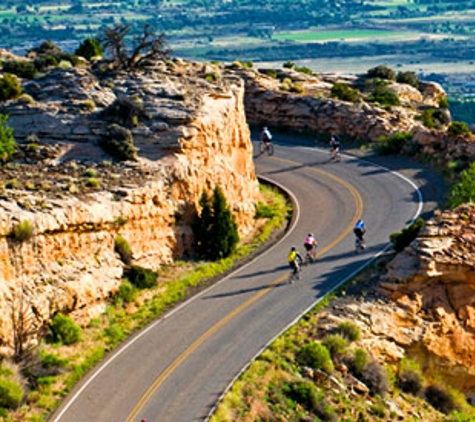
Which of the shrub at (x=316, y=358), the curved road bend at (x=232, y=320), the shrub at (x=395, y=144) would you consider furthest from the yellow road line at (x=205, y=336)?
the shrub at (x=395, y=144)

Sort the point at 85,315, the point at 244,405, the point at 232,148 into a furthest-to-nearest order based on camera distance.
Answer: the point at 232,148 → the point at 85,315 → the point at 244,405

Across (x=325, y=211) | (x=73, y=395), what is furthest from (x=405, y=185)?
(x=73, y=395)

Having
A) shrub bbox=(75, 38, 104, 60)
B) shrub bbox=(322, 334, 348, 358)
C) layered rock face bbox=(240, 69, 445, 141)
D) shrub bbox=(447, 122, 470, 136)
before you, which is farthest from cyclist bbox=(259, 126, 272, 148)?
shrub bbox=(322, 334, 348, 358)

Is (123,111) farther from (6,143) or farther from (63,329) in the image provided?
(63,329)

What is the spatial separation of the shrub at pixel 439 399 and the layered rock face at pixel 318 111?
83.9 ft

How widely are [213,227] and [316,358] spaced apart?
36.3 feet

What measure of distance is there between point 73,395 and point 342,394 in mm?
9277

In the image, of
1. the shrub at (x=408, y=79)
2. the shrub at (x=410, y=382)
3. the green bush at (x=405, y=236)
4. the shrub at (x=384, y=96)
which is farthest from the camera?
the shrub at (x=408, y=79)

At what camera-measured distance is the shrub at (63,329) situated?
3731 centimetres

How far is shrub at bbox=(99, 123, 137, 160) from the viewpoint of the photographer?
151 ft

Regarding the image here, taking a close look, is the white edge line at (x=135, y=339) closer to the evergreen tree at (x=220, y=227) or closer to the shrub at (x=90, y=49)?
the evergreen tree at (x=220, y=227)

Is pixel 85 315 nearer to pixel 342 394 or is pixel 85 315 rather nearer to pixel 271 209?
pixel 342 394

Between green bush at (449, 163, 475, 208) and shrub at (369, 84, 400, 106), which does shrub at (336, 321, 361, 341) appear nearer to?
green bush at (449, 163, 475, 208)

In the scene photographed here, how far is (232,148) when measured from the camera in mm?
51812
